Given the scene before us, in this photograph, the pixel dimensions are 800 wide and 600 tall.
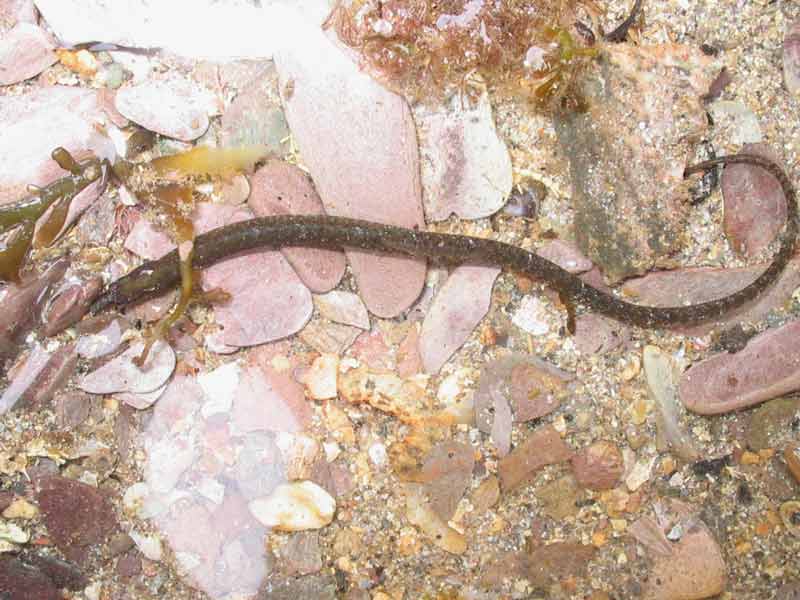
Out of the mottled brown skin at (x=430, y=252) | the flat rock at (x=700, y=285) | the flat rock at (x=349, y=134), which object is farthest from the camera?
the flat rock at (x=700, y=285)

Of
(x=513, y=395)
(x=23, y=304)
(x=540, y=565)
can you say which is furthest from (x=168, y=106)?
(x=540, y=565)

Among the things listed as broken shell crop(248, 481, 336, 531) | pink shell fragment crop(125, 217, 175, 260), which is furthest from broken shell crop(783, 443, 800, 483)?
pink shell fragment crop(125, 217, 175, 260)

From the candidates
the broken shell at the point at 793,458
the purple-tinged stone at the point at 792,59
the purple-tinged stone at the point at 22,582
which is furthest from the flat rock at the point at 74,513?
the purple-tinged stone at the point at 792,59

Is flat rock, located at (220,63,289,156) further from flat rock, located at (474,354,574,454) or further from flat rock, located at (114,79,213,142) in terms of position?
flat rock, located at (474,354,574,454)

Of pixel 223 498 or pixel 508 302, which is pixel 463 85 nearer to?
pixel 508 302

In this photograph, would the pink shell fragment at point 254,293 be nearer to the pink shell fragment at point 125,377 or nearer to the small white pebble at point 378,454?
the pink shell fragment at point 125,377

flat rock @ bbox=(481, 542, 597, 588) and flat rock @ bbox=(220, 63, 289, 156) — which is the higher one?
flat rock @ bbox=(220, 63, 289, 156)

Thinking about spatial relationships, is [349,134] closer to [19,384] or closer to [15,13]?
[15,13]
